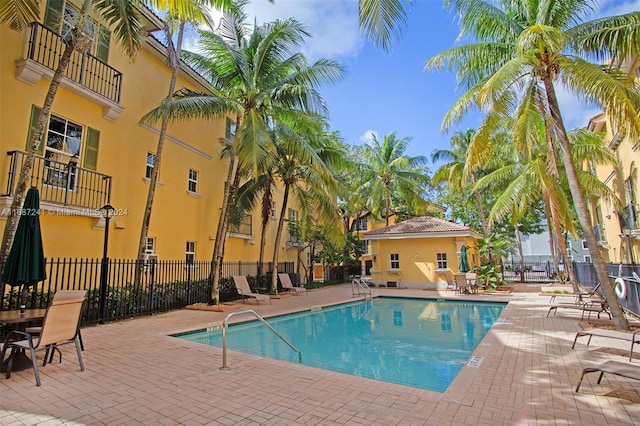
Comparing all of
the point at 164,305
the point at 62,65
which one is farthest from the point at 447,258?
the point at 62,65

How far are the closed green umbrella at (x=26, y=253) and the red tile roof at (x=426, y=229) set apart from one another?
767 inches

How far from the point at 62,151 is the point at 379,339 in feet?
37.5

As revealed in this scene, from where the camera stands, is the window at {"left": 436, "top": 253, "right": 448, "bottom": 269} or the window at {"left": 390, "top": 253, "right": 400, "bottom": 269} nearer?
the window at {"left": 436, "top": 253, "right": 448, "bottom": 269}

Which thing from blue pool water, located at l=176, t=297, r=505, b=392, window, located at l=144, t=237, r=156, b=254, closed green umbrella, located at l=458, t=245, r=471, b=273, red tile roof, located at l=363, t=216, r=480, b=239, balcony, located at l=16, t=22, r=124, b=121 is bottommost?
blue pool water, located at l=176, t=297, r=505, b=392

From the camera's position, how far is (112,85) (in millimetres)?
12359

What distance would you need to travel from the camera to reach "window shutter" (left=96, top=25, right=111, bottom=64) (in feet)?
39.3

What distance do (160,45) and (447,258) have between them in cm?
1954

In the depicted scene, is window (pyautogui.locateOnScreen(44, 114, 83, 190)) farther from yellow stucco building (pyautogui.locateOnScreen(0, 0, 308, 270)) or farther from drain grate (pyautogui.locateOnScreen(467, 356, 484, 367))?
drain grate (pyautogui.locateOnScreen(467, 356, 484, 367))

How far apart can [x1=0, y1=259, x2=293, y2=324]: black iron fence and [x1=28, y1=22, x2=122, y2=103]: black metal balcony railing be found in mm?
5943

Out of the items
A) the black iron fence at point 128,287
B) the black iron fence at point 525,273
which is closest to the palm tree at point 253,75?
the black iron fence at point 128,287

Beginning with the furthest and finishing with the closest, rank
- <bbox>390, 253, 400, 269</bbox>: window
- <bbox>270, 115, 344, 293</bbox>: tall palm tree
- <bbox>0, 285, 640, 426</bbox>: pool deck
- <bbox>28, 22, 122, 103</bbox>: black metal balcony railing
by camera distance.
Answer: <bbox>390, 253, 400, 269</bbox>: window → <bbox>270, 115, 344, 293</bbox>: tall palm tree → <bbox>28, 22, 122, 103</bbox>: black metal balcony railing → <bbox>0, 285, 640, 426</bbox>: pool deck

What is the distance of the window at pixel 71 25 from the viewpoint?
33.5 feet

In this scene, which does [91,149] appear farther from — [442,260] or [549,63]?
[442,260]

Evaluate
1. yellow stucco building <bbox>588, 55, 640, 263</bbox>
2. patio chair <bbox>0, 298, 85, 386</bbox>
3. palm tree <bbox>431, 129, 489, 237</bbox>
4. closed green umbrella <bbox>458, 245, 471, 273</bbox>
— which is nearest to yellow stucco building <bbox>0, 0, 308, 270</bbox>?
patio chair <bbox>0, 298, 85, 386</bbox>
